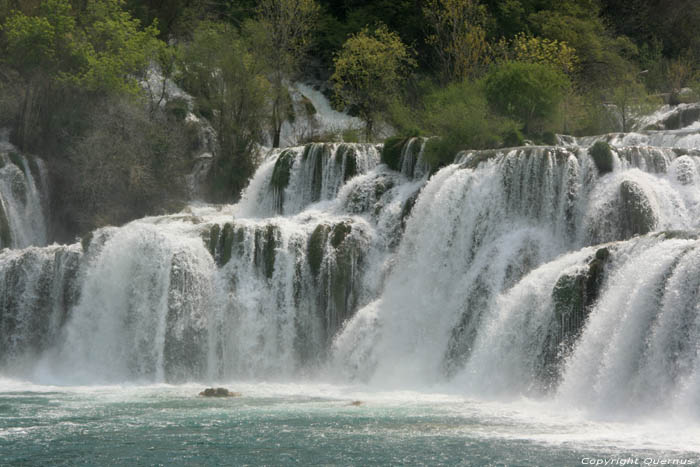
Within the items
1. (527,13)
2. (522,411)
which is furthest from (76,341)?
(527,13)

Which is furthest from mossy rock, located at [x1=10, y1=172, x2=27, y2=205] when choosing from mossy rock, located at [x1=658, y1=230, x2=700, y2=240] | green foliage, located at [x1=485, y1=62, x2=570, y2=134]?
mossy rock, located at [x1=658, y1=230, x2=700, y2=240]

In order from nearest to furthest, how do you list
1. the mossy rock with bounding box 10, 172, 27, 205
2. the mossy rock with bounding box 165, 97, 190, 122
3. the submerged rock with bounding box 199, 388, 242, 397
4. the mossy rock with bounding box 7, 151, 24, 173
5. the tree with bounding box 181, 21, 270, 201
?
the submerged rock with bounding box 199, 388, 242, 397 → the mossy rock with bounding box 10, 172, 27, 205 → the mossy rock with bounding box 7, 151, 24, 173 → the tree with bounding box 181, 21, 270, 201 → the mossy rock with bounding box 165, 97, 190, 122

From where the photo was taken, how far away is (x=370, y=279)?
1067 inches

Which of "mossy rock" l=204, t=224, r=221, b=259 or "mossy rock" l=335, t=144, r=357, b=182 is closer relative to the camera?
"mossy rock" l=204, t=224, r=221, b=259

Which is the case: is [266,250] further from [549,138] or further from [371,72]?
[371,72]

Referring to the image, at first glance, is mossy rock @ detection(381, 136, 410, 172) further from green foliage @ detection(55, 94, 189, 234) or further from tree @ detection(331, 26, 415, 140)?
tree @ detection(331, 26, 415, 140)

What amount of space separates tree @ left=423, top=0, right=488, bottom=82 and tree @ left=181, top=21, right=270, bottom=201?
28.8 ft

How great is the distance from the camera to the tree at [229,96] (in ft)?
121

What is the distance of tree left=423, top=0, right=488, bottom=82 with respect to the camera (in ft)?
138

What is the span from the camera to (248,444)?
16203mm

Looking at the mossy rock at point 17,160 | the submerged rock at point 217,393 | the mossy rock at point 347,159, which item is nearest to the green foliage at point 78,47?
the mossy rock at point 17,160

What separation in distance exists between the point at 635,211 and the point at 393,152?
980 cm

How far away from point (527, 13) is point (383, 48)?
9.41 m

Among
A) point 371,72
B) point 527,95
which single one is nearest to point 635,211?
point 527,95
